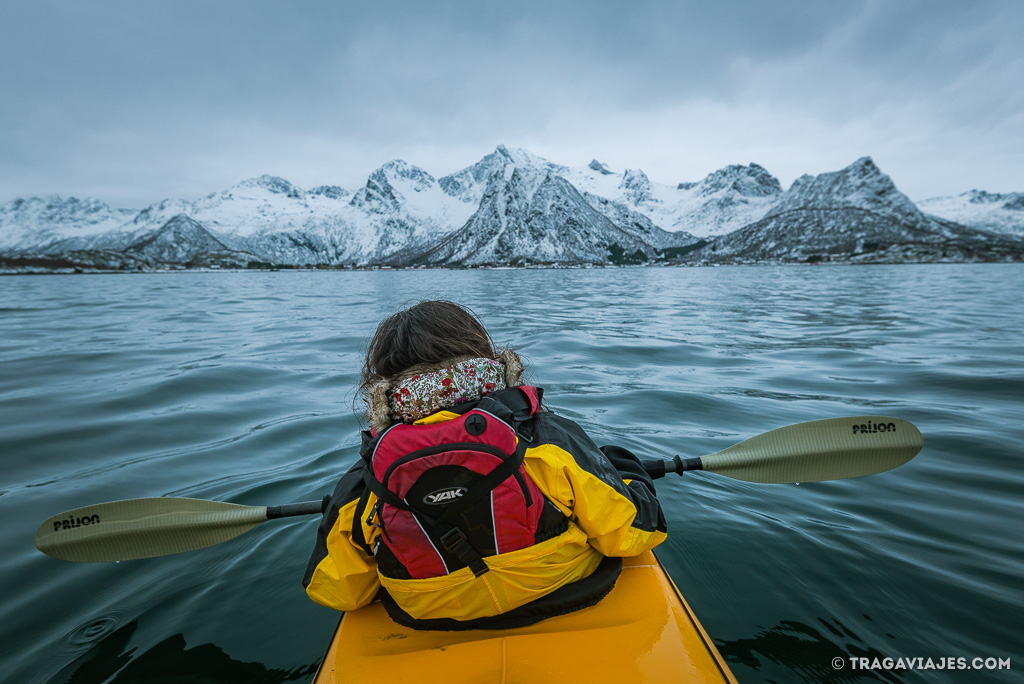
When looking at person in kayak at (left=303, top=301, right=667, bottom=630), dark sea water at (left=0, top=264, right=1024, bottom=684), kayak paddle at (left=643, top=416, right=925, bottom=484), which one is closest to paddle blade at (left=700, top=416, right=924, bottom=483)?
kayak paddle at (left=643, top=416, right=925, bottom=484)

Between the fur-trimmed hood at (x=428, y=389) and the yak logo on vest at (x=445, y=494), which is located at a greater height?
the fur-trimmed hood at (x=428, y=389)

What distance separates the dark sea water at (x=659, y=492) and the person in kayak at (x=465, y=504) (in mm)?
1041

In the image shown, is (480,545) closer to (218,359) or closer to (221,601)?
(221,601)

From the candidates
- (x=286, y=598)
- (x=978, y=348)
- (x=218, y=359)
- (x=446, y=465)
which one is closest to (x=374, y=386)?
(x=446, y=465)

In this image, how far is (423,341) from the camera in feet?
8.36

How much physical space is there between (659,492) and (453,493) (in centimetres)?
323

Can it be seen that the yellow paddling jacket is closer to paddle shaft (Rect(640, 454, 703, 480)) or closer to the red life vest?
the red life vest

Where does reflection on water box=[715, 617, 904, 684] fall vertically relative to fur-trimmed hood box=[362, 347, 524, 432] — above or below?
below

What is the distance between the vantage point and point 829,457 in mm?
3688

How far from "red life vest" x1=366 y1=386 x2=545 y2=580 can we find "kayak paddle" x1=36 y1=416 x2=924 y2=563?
877 millimetres

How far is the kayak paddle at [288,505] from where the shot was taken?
318 cm

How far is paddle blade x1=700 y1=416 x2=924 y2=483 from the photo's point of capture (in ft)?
11.9

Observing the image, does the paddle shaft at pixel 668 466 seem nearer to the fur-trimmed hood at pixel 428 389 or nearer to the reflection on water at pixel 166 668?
the fur-trimmed hood at pixel 428 389

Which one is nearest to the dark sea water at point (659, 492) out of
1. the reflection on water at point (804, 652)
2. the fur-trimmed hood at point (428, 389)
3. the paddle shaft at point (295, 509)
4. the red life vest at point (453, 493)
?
the reflection on water at point (804, 652)
